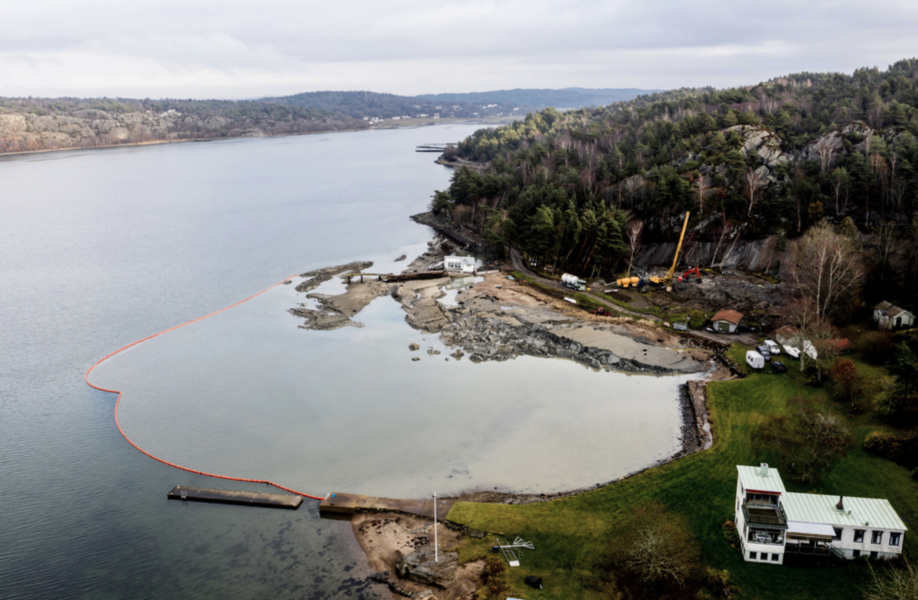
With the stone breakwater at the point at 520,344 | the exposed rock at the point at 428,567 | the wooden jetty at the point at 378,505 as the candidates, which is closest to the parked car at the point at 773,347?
the stone breakwater at the point at 520,344

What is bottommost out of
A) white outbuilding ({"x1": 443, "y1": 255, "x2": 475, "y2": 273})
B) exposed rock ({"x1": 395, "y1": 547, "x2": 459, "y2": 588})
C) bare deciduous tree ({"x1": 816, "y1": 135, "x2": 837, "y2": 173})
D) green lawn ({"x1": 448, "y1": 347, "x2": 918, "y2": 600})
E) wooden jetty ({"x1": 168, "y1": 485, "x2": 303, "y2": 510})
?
exposed rock ({"x1": 395, "y1": 547, "x2": 459, "y2": 588})

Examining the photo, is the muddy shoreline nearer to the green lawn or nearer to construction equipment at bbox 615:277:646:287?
the green lawn

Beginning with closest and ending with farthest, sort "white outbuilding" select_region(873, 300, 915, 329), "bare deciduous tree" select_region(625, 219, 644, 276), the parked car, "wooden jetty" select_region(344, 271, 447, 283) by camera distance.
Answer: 1. the parked car
2. "white outbuilding" select_region(873, 300, 915, 329)
3. "bare deciduous tree" select_region(625, 219, 644, 276)
4. "wooden jetty" select_region(344, 271, 447, 283)

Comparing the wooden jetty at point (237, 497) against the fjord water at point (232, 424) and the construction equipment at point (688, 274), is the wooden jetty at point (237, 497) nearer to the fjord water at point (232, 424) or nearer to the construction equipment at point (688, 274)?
the fjord water at point (232, 424)

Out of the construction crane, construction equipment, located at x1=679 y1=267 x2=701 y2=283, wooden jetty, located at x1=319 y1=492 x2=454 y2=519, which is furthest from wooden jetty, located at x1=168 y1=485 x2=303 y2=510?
construction equipment, located at x1=679 y1=267 x2=701 y2=283

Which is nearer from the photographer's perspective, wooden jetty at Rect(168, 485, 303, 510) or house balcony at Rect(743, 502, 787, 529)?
house balcony at Rect(743, 502, 787, 529)

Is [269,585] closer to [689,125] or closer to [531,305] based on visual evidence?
[531,305]

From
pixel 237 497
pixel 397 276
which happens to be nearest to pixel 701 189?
pixel 397 276

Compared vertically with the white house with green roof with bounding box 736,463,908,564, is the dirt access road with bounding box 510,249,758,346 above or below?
above
